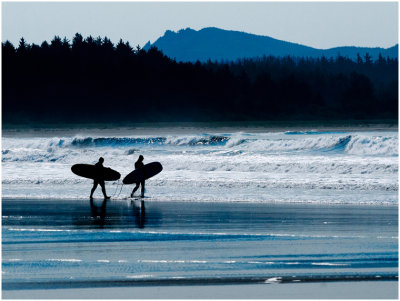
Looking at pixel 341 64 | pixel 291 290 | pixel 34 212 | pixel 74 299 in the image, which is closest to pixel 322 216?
pixel 34 212

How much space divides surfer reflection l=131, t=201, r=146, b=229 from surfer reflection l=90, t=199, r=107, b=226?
596 millimetres

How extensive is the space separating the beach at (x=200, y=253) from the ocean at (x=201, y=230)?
2 centimetres

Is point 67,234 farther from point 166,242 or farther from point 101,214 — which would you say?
point 101,214

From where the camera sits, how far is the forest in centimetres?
11819

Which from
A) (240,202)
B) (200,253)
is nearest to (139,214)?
(240,202)

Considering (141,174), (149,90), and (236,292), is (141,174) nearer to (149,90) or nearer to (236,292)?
(236,292)

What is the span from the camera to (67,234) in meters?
13.4

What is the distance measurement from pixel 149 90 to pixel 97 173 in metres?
102

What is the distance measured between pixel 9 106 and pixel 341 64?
5371cm

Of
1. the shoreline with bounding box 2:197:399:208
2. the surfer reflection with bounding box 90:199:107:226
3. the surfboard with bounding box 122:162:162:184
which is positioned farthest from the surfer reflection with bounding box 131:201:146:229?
the surfboard with bounding box 122:162:162:184

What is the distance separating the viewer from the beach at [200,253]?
9.20m

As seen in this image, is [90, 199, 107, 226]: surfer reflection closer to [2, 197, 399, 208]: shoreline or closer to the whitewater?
[2, 197, 399, 208]: shoreline

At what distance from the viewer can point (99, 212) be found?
17.4 m

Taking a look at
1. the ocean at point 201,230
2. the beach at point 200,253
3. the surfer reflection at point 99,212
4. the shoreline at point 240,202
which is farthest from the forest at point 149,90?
the beach at point 200,253
